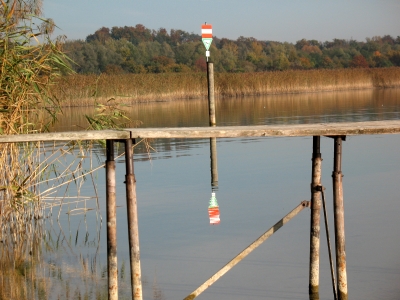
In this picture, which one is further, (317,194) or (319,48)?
(319,48)

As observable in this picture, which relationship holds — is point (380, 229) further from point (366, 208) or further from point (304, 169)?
point (304, 169)

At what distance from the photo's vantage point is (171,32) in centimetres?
9100

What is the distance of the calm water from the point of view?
632 centimetres

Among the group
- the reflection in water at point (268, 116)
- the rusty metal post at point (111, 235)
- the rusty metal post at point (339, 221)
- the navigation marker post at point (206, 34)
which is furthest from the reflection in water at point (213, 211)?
the reflection in water at point (268, 116)

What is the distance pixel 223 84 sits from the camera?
3466cm

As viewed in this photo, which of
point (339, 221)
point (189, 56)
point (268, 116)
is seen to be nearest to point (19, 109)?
point (339, 221)

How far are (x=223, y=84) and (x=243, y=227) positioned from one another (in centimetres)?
2687

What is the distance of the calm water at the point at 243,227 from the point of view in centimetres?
632

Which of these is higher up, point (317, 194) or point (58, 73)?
point (58, 73)

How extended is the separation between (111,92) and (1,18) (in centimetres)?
2347

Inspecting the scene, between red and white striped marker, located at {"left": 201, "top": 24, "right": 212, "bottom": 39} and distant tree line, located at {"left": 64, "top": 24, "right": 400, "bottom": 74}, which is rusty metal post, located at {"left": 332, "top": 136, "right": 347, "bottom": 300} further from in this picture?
distant tree line, located at {"left": 64, "top": 24, "right": 400, "bottom": 74}

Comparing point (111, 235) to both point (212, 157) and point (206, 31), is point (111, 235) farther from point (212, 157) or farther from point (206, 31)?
point (206, 31)

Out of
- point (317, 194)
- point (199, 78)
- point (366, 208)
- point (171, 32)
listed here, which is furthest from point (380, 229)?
point (171, 32)

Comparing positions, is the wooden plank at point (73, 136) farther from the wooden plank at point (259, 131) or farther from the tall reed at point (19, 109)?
the tall reed at point (19, 109)
